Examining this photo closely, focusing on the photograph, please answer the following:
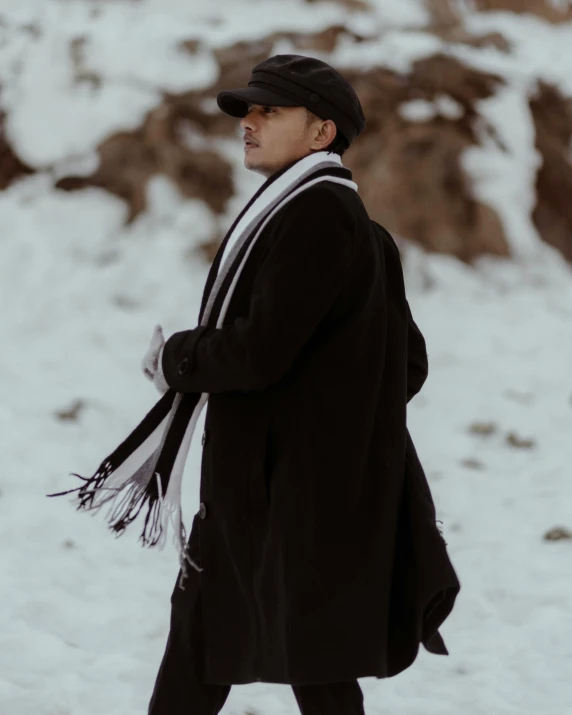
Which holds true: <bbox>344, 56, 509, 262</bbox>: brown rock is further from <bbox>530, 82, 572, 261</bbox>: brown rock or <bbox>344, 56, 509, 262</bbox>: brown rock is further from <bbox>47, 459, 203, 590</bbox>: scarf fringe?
<bbox>47, 459, 203, 590</bbox>: scarf fringe

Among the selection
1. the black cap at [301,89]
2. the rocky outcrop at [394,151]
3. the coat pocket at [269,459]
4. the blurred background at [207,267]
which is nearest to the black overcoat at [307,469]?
the coat pocket at [269,459]

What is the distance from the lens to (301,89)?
64.4 inches

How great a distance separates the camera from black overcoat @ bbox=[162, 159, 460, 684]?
5.12ft

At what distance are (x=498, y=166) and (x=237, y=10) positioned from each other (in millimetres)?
1993

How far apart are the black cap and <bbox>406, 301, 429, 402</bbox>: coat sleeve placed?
1.37ft

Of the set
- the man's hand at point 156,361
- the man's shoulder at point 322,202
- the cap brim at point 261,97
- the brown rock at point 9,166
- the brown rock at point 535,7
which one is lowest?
the brown rock at point 9,166

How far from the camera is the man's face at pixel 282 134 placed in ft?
5.50

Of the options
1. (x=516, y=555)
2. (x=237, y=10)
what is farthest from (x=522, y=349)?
(x=237, y=10)

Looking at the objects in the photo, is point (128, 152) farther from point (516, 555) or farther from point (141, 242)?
point (516, 555)

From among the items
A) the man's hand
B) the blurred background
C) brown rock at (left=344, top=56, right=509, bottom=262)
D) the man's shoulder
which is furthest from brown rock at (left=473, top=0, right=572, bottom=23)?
the man's hand

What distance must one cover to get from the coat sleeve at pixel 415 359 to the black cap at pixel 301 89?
16.5 inches

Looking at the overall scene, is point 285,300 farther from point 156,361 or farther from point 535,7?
point 535,7

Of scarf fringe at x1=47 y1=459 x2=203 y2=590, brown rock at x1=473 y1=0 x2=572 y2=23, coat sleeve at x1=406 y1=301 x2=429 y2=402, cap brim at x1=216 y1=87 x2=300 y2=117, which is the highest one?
cap brim at x1=216 y1=87 x2=300 y2=117

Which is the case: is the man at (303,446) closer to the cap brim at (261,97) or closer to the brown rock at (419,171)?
the cap brim at (261,97)
